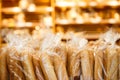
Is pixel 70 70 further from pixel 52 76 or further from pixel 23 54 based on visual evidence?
pixel 23 54

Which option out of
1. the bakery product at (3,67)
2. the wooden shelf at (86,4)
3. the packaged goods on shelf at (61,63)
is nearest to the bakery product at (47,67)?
the packaged goods on shelf at (61,63)

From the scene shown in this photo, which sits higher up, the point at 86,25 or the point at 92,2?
the point at 92,2

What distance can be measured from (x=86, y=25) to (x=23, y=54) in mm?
3784

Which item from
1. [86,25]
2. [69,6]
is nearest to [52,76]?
[69,6]

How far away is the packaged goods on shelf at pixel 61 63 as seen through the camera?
3.33 feet

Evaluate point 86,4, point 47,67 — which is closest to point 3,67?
point 47,67

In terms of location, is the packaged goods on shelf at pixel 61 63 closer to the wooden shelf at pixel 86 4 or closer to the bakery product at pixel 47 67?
the bakery product at pixel 47 67

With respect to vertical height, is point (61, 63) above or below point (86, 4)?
above

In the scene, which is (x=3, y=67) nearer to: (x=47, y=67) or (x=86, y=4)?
(x=47, y=67)

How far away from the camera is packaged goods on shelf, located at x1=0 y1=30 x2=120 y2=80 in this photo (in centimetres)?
101

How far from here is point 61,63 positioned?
102 centimetres

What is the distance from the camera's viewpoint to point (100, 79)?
101 centimetres

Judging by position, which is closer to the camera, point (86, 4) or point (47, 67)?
point (47, 67)

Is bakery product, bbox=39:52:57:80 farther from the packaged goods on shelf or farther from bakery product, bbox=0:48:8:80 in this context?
bakery product, bbox=0:48:8:80
